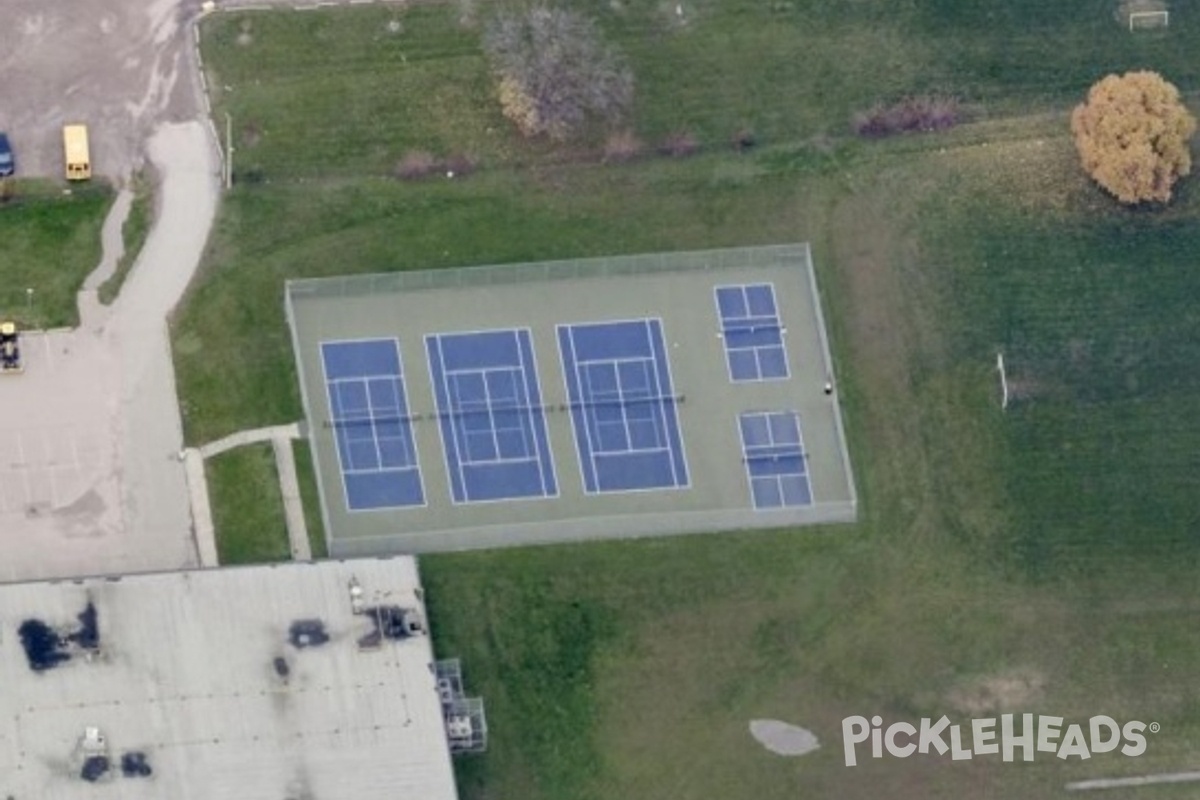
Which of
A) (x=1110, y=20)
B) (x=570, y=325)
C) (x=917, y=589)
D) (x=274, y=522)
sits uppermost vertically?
(x=1110, y=20)

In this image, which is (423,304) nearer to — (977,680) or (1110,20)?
(977,680)

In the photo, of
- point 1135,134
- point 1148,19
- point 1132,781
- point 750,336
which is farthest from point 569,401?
point 1148,19

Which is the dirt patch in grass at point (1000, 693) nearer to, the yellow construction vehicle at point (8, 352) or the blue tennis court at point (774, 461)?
the blue tennis court at point (774, 461)

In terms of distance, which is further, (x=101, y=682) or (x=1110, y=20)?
(x=1110, y=20)

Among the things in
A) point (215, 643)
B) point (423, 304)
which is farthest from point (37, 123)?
point (215, 643)

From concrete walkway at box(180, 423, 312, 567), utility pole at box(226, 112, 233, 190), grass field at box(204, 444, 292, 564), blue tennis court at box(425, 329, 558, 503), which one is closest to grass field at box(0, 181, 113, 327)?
utility pole at box(226, 112, 233, 190)

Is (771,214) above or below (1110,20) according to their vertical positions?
below

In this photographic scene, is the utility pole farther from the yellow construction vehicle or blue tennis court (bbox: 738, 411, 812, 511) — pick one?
blue tennis court (bbox: 738, 411, 812, 511)

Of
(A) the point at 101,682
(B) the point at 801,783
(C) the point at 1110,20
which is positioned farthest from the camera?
(C) the point at 1110,20
